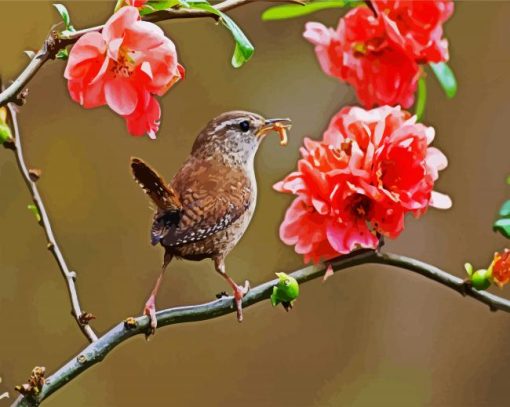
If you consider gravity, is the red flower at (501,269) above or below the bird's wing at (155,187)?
below

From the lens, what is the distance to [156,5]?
17.8 inches

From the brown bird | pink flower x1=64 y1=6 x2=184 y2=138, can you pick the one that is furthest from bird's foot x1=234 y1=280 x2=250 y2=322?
pink flower x1=64 y1=6 x2=184 y2=138

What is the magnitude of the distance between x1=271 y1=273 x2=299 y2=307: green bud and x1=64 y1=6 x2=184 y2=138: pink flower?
4.3 inches

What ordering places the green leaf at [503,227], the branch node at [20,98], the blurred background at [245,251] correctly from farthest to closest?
the blurred background at [245,251] < the green leaf at [503,227] < the branch node at [20,98]

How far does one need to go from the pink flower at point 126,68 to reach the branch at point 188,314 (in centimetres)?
10

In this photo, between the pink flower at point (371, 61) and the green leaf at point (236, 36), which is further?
the pink flower at point (371, 61)

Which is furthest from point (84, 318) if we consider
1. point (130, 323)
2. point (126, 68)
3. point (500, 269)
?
point (500, 269)

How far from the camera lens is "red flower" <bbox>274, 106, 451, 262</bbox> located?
19.0 inches

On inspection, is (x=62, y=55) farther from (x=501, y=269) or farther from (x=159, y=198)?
(x=501, y=269)

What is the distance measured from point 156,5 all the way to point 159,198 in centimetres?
11

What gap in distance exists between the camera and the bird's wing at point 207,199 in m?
0.45

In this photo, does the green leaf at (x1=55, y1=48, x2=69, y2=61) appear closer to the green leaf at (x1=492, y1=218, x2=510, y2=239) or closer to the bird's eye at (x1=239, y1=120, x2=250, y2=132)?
the bird's eye at (x1=239, y1=120, x2=250, y2=132)

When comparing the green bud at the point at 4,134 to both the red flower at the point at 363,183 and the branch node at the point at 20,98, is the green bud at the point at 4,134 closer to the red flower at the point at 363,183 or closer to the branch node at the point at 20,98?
the branch node at the point at 20,98

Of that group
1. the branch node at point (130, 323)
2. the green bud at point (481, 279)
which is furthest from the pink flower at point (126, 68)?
the green bud at point (481, 279)
